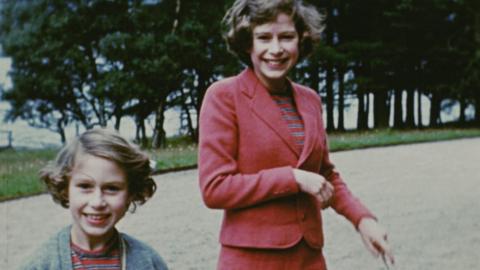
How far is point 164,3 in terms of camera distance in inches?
856

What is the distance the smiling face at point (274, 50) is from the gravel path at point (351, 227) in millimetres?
3554

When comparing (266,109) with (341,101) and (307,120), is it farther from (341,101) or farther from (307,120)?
(341,101)

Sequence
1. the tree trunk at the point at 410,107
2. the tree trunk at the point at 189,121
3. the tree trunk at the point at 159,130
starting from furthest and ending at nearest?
the tree trunk at the point at 410,107 < the tree trunk at the point at 189,121 < the tree trunk at the point at 159,130

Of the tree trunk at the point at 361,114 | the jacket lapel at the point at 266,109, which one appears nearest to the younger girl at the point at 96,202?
the jacket lapel at the point at 266,109

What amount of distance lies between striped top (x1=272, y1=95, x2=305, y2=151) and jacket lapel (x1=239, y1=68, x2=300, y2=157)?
0.03m

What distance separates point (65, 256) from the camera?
1.94 meters

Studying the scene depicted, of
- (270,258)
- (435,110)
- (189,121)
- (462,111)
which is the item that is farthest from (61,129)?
(270,258)

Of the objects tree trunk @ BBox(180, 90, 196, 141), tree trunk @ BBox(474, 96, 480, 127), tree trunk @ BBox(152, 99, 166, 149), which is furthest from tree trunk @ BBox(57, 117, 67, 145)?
tree trunk @ BBox(474, 96, 480, 127)

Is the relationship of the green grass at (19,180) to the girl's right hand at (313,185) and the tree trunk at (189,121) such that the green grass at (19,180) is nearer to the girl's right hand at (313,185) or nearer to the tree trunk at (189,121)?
the girl's right hand at (313,185)

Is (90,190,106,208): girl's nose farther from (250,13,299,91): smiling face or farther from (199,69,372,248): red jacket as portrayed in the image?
(250,13,299,91): smiling face

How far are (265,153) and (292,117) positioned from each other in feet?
0.59

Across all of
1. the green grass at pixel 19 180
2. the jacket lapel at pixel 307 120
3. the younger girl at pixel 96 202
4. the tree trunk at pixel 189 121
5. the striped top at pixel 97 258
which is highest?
the jacket lapel at pixel 307 120

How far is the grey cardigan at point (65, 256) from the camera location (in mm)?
1920

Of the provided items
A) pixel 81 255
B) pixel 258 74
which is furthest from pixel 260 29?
pixel 81 255
